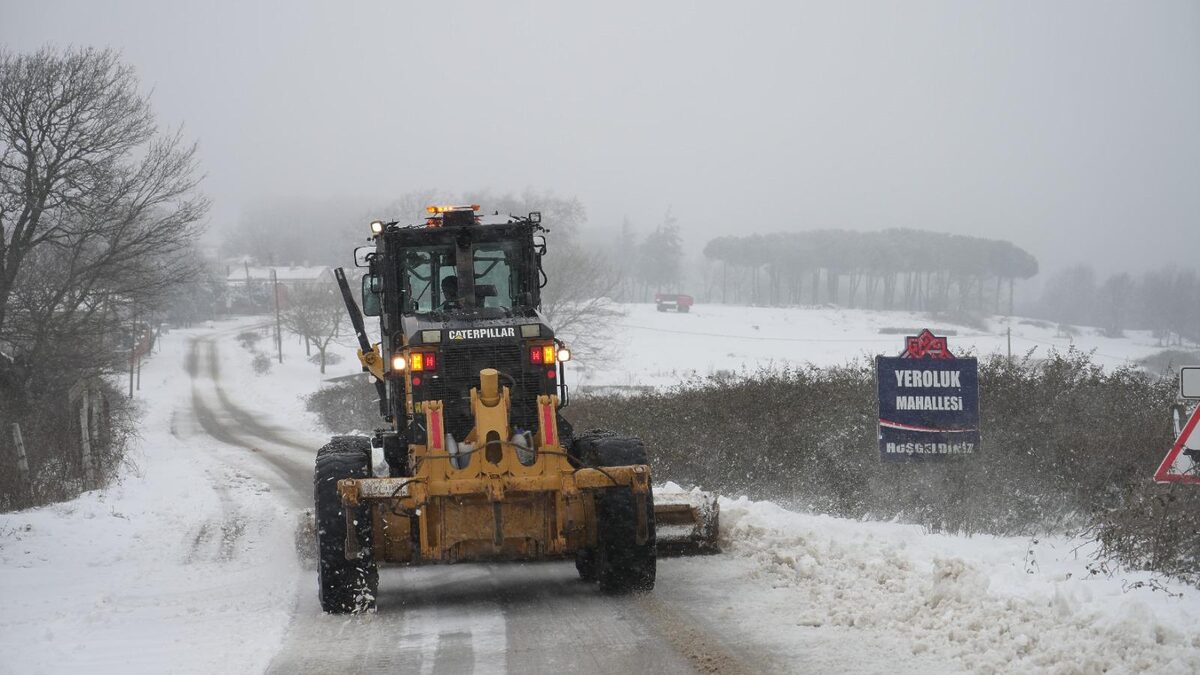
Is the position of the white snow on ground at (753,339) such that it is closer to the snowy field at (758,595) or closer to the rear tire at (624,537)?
the snowy field at (758,595)

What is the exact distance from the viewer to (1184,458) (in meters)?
7.75

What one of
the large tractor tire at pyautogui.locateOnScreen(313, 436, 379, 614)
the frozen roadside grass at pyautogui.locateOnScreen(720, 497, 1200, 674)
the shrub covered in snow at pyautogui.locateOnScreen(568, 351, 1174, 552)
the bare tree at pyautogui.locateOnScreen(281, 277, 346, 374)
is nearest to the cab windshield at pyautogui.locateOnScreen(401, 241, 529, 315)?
the large tractor tire at pyautogui.locateOnScreen(313, 436, 379, 614)

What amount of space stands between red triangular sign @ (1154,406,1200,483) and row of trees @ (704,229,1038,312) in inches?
2440

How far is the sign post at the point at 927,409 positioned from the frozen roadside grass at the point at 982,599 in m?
1.88

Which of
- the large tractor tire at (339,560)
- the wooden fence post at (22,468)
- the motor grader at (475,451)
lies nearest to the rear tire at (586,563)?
the motor grader at (475,451)

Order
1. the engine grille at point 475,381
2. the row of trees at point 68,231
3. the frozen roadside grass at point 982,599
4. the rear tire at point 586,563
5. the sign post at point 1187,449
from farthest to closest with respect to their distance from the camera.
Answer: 1. the row of trees at point 68,231
2. the rear tire at point 586,563
3. the engine grille at point 475,381
4. the sign post at point 1187,449
5. the frozen roadside grass at point 982,599

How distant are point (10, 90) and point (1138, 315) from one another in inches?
1337

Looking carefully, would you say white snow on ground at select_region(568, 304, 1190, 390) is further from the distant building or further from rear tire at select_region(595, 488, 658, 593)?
the distant building

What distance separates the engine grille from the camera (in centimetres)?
899

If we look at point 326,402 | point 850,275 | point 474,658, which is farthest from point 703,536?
point 850,275

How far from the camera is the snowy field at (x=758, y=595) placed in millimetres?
6281

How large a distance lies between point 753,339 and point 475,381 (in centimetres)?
5816

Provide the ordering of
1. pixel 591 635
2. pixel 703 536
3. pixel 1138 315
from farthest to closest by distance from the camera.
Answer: pixel 1138 315, pixel 703 536, pixel 591 635

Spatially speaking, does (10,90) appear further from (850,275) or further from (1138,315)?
(850,275)
